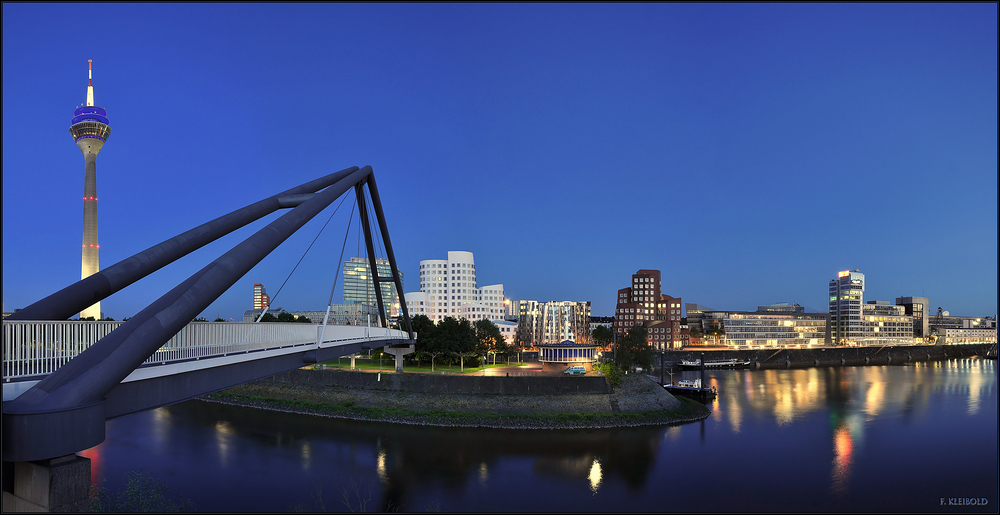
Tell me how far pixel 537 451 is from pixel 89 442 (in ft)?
73.4

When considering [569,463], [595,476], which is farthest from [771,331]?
[595,476]

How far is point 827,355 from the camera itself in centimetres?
8650

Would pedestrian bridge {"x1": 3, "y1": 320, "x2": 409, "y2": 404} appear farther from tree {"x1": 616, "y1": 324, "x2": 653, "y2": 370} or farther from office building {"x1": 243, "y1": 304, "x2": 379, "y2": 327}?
tree {"x1": 616, "y1": 324, "x2": 653, "y2": 370}

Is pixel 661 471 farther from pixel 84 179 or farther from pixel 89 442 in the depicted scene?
pixel 84 179

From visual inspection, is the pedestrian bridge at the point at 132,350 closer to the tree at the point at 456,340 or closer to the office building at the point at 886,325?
the tree at the point at 456,340

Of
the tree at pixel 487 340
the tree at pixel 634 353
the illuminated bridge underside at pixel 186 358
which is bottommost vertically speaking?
the tree at pixel 634 353

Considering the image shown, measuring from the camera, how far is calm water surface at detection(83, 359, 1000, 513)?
65.2ft

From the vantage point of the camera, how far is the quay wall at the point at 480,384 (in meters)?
33.1

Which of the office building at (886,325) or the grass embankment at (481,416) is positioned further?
the office building at (886,325)

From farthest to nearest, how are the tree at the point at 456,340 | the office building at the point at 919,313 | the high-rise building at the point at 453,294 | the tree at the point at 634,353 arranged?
the office building at the point at 919,313 → the high-rise building at the point at 453,294 → the tree at the point at 634,353 → the tree at the point at 456,340

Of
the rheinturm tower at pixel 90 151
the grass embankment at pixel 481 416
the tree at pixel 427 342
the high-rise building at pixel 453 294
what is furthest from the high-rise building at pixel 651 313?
the rheinturm tower at pixel 90 151

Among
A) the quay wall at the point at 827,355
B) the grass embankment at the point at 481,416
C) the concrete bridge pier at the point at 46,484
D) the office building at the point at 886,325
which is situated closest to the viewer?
the concrete bridge pier at the point at 46,484

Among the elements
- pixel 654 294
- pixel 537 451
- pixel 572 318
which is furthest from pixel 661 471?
pixel 654 294

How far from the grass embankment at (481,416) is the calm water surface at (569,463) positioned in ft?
2.88
